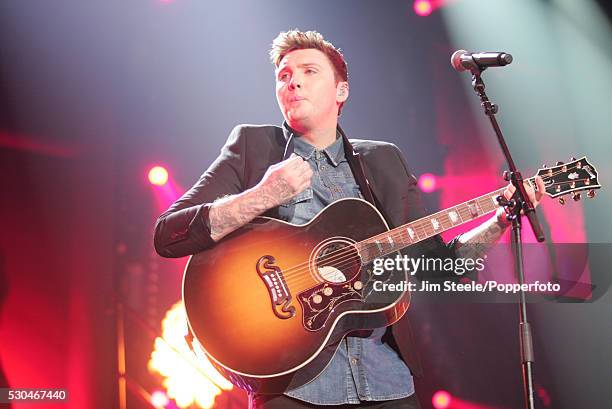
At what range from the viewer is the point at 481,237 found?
3.00m

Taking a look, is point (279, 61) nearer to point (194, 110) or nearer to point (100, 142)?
point (194, 110)

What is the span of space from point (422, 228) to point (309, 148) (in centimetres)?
61

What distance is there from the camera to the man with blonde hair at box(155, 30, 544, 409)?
2.58 meters

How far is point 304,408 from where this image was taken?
8.27 feet

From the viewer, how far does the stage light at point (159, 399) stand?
11.2 feet

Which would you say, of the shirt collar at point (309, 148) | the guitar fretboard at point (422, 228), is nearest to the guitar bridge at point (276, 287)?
the guitar fretboard at point (422, 228)

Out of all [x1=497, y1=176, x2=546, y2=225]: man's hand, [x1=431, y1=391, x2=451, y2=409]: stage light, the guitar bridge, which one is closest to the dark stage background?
[x1=431, y1=391, x2=451, y2=409]: stage light

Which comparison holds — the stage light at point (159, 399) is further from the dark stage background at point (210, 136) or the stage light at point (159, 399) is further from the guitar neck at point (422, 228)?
the guitar neck at point (422, 228)

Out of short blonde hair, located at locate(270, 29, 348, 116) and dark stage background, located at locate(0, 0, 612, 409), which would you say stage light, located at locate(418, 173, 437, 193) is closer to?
dark stage background, located at locate(0, 0, 612, 409)

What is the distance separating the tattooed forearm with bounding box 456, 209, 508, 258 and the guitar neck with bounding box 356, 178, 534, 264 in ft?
0.20

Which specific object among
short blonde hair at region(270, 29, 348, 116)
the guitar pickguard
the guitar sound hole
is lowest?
the guitar pickguard

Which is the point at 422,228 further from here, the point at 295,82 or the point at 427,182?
the point at 295,82

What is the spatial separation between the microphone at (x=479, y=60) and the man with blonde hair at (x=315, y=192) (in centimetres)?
58

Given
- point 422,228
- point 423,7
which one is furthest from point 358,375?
point 423,7
